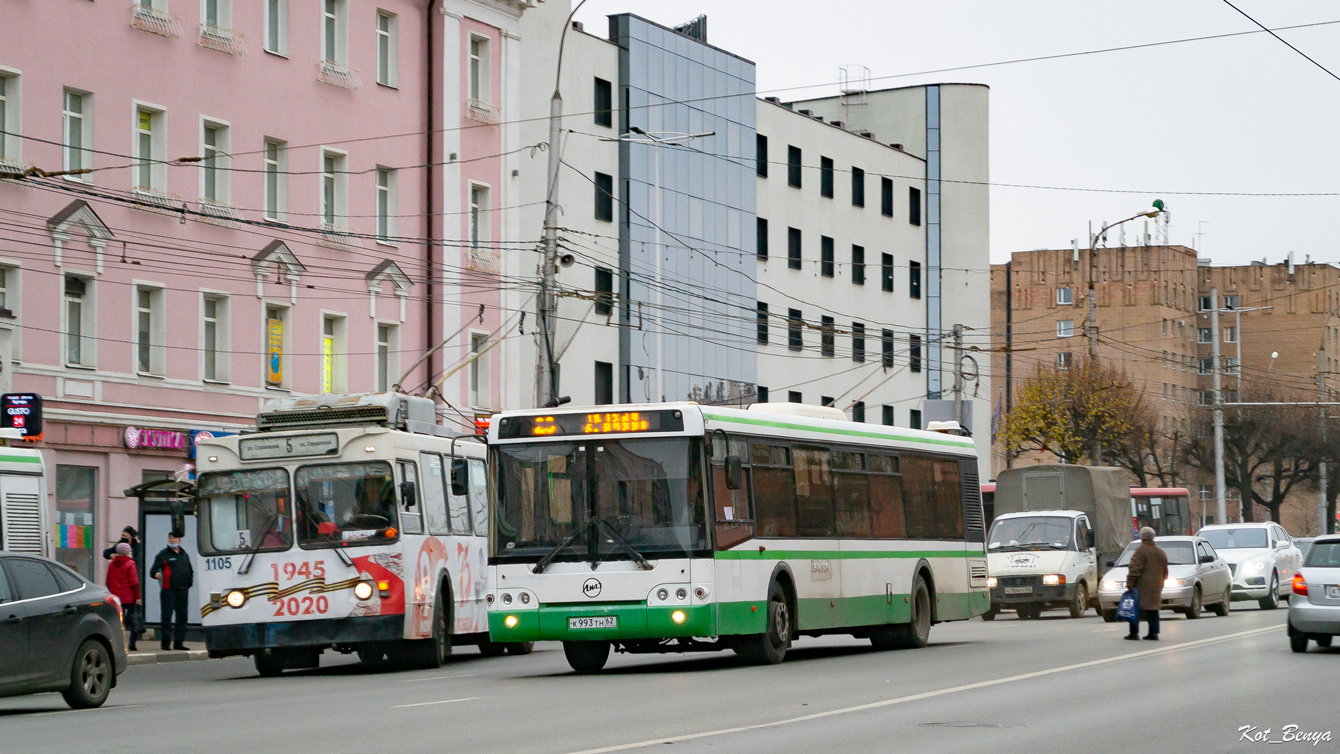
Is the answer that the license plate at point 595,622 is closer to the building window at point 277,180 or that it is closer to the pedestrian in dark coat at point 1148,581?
the pedestrian in dark coat at point 1148,581

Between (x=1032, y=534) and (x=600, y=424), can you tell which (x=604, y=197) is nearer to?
(x=1032, y=534)

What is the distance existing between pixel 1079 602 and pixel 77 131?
65.9ft

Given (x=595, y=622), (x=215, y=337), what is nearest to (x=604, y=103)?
(x=215, y=337)

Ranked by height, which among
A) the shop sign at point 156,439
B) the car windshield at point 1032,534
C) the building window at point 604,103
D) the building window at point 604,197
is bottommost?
the car windshield at point 1032,534

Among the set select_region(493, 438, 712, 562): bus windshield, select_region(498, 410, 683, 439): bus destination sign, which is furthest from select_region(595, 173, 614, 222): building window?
select_region(493, 438, 712, 562): bus windshield

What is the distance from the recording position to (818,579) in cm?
2164

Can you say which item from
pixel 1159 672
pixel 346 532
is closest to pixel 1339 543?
pixel 1159 672

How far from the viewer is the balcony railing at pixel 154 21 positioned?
34.5 meters

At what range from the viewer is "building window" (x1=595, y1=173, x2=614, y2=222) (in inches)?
1991

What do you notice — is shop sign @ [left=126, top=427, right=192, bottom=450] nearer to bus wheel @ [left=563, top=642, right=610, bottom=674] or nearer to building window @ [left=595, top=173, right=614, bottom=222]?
bus wheel @ [left=563, top=642, right=610, bottom=674]

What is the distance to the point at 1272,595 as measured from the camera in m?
38.9

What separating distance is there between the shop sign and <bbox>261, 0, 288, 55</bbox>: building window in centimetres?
834

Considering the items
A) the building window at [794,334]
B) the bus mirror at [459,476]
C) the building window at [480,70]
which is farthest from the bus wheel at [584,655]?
the building window at [794,334]

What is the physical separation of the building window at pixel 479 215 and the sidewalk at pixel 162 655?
16.4 m
